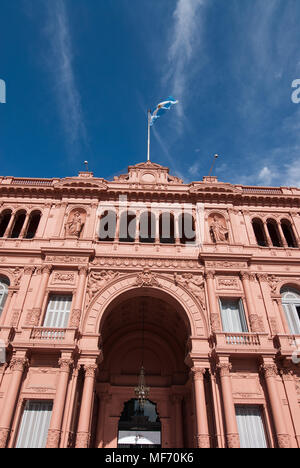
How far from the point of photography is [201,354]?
750 inches

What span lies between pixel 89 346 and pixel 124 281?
4.91m

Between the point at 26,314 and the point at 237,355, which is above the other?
the point at 26,314

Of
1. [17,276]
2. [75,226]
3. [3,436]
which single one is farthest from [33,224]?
[3,436]

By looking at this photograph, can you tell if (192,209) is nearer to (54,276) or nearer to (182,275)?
(182,275)

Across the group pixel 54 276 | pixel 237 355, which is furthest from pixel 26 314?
pixel 237 355

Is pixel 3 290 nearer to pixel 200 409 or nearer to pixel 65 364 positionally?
pixel 65 364

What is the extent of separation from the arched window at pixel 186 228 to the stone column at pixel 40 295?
10.4 meters

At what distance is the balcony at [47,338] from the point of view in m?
18.1

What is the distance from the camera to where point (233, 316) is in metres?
21.1

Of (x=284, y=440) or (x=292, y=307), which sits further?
(x=292, y=307)

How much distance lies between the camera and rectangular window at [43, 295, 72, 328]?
20.1m

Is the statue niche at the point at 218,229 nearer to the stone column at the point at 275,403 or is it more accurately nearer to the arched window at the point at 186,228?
the arched window at the point at 186,228

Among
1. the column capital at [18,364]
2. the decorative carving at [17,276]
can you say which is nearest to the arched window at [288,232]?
the decorative carving at [17,276]

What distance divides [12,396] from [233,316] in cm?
1390
